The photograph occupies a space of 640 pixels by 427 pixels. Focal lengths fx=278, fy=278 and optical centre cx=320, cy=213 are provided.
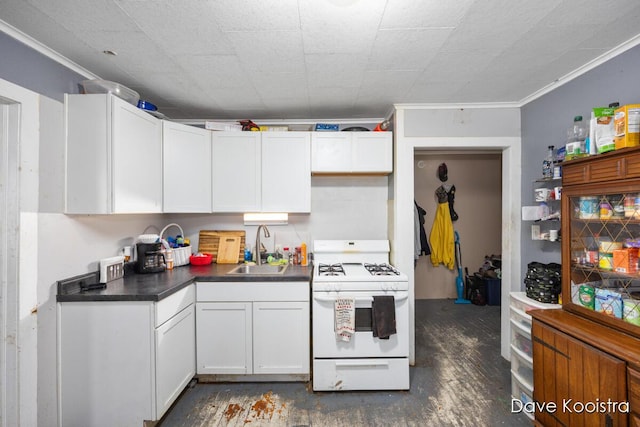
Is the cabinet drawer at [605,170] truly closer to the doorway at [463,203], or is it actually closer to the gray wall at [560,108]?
the gray wall at [560,108]

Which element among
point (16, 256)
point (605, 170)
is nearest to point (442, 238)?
point (605, 170)

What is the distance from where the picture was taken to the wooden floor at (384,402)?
194cm

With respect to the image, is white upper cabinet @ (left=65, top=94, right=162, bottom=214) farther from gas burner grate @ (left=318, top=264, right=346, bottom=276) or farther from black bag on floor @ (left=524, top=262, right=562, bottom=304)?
A: black bag on floor @ (left=524, top=262, right=562, bottom=304)

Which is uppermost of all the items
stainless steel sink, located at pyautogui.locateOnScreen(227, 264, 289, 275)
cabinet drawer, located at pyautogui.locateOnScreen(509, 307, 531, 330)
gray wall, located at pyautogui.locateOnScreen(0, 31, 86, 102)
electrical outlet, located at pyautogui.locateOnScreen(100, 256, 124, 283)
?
gray wall, located at pyautogui.locateOnScreen(0, 31, 86, 102)

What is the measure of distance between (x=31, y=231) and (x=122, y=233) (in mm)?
794

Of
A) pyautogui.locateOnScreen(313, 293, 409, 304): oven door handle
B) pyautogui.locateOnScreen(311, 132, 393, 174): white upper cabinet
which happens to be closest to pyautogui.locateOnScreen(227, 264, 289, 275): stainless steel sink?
pyautogui.locateOnScreen(313, 293, 409, 304): oven door handle

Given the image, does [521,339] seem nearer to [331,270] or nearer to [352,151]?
[331,270]

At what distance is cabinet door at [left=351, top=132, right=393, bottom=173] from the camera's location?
2748mm

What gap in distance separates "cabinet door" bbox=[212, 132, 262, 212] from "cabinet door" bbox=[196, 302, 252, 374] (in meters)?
0.93

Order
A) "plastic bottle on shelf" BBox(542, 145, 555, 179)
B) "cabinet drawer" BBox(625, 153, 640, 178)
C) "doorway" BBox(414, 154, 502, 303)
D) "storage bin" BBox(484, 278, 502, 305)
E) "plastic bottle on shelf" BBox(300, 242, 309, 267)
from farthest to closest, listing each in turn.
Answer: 1. "doorway" BBox(414, 154, 502, 303)
2. "storage bin" BBox(484, 278, 502, 305)
3. "plastic bottle on shelf" BBox(300, 242, 309, 267)
4. "plastic bottle on shelf" BBox(542, 145, 555, 179)
5. "cabinet drawer" BBox(625, 153, 640, 178)

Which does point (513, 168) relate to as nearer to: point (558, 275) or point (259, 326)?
point (558, 275)

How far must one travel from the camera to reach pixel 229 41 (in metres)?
1.66

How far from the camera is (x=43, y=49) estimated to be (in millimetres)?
1725

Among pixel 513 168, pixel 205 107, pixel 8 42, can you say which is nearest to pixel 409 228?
pixel 513 168
